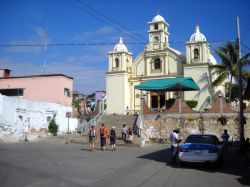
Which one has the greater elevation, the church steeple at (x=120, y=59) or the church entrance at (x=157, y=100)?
the church steeple at (x=120, y=59)

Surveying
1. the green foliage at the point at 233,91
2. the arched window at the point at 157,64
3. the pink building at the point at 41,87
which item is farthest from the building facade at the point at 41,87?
the green foliage at the point at 233,91

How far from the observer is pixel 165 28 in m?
41.4

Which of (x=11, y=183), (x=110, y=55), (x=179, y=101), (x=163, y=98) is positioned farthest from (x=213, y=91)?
(x=11, y=183)

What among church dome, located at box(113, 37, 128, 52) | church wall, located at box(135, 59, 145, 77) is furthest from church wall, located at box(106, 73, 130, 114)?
church dome, located at box(113, 37, 128, 52)

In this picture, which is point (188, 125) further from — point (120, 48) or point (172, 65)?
point (120, 48)

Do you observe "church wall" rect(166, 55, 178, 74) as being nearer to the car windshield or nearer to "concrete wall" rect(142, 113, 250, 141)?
"concrete wall" rect(142, 113, 250, 141)

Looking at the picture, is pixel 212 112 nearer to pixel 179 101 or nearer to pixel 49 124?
pixel 179 101

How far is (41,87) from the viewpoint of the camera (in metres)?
37.8

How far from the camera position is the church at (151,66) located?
37.2 m

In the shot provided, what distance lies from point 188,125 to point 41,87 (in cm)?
1829

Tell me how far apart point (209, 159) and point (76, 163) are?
5.31m

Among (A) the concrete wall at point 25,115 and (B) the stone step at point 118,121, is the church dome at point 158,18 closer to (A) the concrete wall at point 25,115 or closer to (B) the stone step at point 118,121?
(B) the stone step at point 118,121

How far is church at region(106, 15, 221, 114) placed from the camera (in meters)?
37.2

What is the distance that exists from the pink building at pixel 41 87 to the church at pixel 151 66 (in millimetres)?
5542
